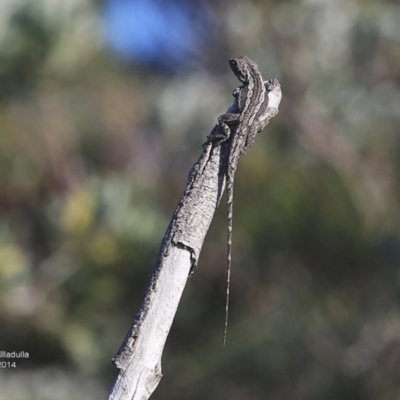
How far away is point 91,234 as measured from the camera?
6.45 metres

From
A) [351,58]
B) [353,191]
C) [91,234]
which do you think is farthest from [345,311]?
[351,58]

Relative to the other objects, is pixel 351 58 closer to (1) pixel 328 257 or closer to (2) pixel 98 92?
(1) pixel 328 257

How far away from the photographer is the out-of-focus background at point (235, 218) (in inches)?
256

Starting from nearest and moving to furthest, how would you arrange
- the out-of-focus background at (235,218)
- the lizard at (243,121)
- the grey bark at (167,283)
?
the grey bark at (167,283) < the lizard at (243,121) < the out-of-focus background at (235,218)

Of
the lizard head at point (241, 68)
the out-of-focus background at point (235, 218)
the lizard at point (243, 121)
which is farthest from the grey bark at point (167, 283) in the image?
the out-of-focus background at point (235, 218)

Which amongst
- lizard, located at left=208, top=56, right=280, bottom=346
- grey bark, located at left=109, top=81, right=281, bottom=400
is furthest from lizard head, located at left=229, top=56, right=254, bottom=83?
grey bark, located at left=109, top=81, right=281, bottom=400

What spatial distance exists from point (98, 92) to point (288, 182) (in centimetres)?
788

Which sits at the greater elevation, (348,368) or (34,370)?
(34,370)

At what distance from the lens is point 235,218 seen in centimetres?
809

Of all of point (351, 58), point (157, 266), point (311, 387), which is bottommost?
point (157, 266)

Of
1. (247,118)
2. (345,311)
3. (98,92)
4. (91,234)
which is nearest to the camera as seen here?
(247,118)

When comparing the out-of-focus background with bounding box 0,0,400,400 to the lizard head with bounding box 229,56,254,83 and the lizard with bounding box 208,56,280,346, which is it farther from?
the lizard with bounding box 208,56,280,346

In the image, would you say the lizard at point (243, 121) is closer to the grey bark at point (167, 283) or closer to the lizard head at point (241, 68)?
the grey bark at point (167, 283)

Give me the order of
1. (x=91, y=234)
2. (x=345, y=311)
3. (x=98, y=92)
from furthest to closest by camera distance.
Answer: (x=98, y=92), (x=345, y=311), (x=91, y=234)
